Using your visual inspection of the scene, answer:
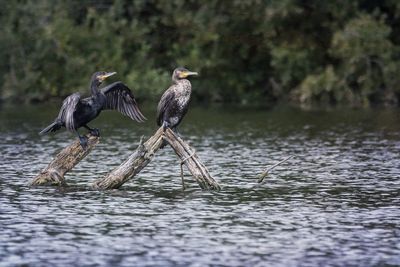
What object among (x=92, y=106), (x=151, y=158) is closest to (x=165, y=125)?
(x=151, y=158)

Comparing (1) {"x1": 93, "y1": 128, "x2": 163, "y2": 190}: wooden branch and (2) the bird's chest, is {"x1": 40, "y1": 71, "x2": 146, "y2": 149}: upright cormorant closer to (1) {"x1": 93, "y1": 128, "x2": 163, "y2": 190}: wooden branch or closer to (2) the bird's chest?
(1) {"x1": 93, "y1": 128, "x2": 163, "y2": 190}: wooden branch

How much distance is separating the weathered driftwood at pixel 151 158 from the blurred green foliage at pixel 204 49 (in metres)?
23.7

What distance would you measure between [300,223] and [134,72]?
29.3 m

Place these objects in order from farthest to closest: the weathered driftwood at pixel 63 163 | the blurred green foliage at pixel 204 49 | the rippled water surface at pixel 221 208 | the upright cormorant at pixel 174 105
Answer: the blurred green foliage at pixel 204 49, the upright cormorant at pixel 174 105, the weathered driftwood at pixel 63 163, the rippled water surface at pixel 221 208

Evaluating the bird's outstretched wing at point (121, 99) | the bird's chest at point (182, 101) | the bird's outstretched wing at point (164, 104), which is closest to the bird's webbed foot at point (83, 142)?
the bird's outstretched wing at point (121, 99)

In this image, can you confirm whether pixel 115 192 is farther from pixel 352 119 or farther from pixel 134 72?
pixel 134 72

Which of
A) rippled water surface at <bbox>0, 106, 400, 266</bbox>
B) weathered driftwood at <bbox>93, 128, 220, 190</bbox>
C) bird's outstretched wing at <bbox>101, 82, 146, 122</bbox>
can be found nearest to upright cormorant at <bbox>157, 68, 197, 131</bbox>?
bird's outstretched wing at <bbox>101, 82, 146, 122</bbox>

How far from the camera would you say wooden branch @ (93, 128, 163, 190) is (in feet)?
Answer: 64.0

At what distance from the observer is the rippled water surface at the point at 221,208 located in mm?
14219

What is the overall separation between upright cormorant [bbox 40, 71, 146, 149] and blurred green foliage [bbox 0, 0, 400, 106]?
73.9 feet

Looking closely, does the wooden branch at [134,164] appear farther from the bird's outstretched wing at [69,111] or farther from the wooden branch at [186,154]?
the bird's outstretched wing at [69,111]

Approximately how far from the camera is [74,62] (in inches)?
1785

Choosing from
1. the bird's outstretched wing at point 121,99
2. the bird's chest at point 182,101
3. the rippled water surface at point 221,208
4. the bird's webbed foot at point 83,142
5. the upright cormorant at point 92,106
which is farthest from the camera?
the bird's outstretched wing at point 121,99

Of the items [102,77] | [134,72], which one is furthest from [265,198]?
[134,72]
